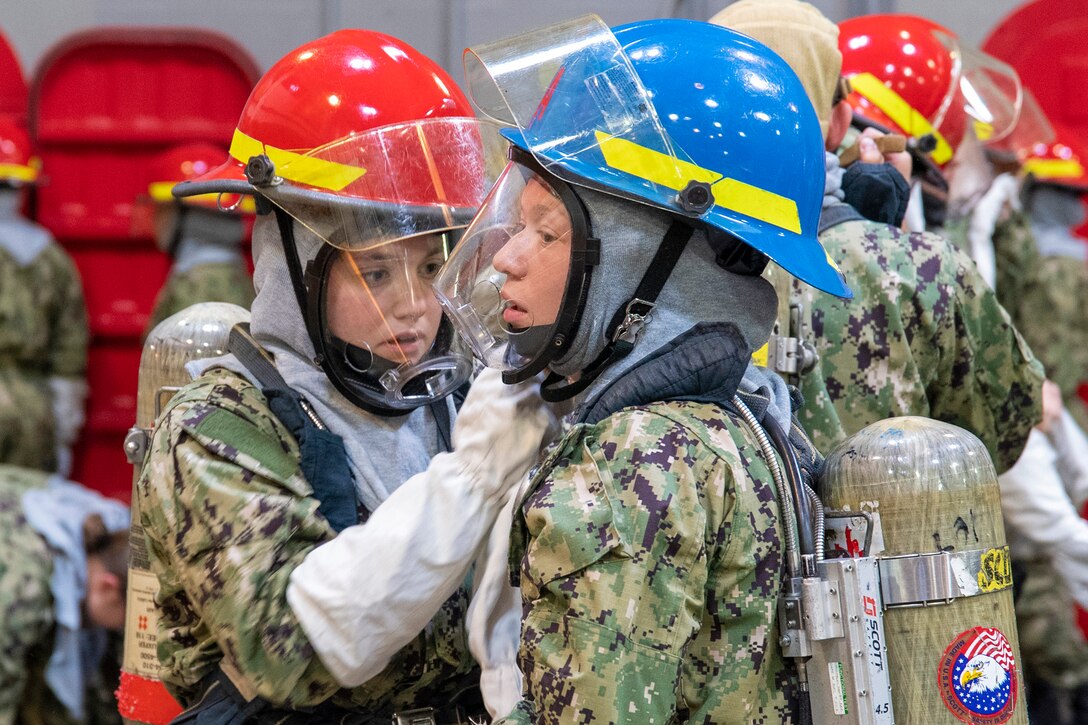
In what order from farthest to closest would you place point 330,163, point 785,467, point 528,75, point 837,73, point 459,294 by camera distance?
point 837,73 < point 330,163 < point 459,294 < point 528,75 < point 785,467

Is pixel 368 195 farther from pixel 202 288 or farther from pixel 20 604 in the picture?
pixel 202 288

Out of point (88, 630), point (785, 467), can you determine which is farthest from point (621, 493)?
point (88, 630)

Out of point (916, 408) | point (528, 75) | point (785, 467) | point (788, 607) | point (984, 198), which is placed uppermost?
point (528, 75)

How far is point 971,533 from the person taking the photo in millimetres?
1692

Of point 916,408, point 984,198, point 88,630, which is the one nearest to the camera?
point 916,408

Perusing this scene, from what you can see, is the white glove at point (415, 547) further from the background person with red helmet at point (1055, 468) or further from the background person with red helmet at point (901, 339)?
the background person with red helmet at point (1055, 468)

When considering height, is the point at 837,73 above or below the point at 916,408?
above

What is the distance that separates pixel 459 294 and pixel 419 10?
4455 mm

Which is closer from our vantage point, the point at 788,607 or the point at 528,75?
the point at 788,607

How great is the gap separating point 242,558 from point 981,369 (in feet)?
5.61

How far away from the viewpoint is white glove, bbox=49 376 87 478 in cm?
630

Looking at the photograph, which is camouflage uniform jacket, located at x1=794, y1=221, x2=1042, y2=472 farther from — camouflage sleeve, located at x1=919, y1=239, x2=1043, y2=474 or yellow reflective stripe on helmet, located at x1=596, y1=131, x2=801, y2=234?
yellow reflective stripe on helmet, located at x1=596, y1=131, x2=801, y2=234

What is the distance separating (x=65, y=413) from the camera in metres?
6.33

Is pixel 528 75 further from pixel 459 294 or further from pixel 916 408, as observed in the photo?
pixel 916 408
